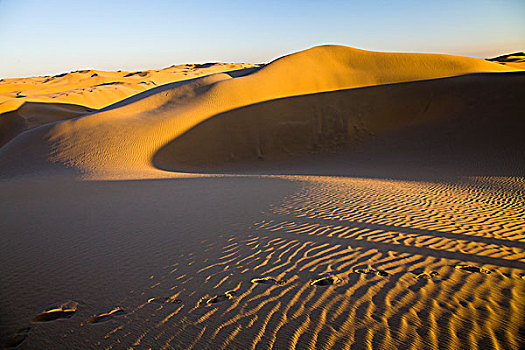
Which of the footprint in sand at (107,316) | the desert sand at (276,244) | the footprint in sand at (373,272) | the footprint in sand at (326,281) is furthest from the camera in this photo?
the footprint in sand at (373,272)

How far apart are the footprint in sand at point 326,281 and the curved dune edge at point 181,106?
1011 centimetres

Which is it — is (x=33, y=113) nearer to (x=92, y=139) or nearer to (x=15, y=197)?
(x=92, y=139)

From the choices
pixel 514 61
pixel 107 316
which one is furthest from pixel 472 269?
pixel 514 61

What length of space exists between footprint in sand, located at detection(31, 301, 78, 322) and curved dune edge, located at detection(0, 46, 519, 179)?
9.26 m

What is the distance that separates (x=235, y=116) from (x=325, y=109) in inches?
231

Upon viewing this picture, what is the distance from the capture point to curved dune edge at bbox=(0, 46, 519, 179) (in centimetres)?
1579

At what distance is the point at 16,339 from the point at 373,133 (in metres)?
18.2

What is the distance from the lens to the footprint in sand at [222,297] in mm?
3564

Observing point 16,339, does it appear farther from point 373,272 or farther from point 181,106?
point 181,106

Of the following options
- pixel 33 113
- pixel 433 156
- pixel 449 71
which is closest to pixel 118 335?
pixel 433 156

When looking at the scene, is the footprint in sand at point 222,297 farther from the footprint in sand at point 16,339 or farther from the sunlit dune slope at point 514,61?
the sunlit dune slope at point 514,61

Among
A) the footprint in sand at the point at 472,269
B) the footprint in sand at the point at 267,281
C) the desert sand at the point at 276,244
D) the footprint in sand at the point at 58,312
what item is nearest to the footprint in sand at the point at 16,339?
the desert sand at the point at 276,244

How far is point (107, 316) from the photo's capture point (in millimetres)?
3369

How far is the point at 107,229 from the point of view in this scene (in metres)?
6.08
